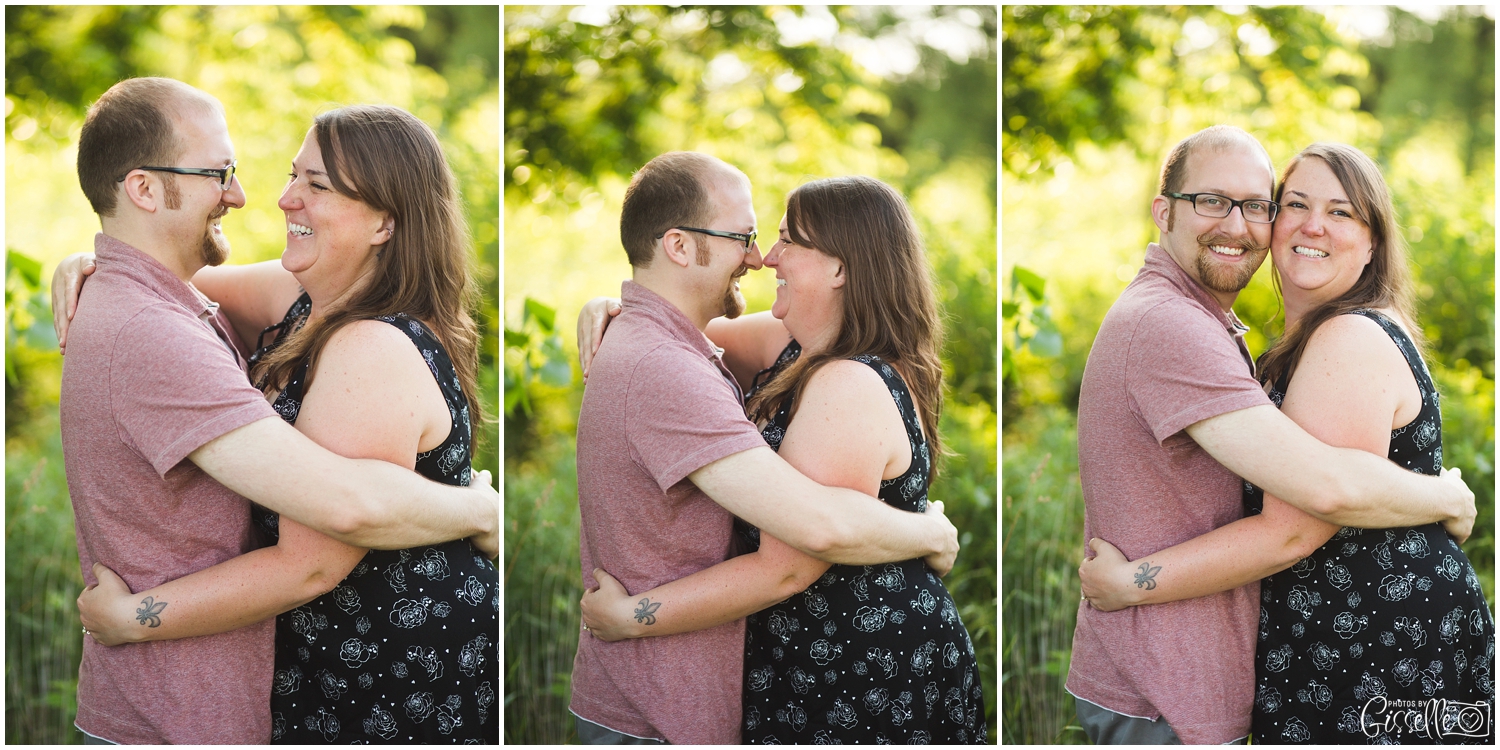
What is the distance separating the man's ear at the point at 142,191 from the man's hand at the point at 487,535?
90 centimetres

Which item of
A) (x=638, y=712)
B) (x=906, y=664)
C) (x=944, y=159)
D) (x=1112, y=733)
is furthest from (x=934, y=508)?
(x=944, y=159)

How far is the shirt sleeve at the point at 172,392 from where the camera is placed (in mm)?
2197

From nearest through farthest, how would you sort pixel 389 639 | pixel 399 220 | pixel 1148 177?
pixel 389 639
pixel 399 220
pixel 1148 177

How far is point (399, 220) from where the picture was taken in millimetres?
2529

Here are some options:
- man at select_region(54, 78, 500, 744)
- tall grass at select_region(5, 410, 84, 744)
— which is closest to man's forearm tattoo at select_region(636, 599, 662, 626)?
man at select_region(54, 78, 500, 744)

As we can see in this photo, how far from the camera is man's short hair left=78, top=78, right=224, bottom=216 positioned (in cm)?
245

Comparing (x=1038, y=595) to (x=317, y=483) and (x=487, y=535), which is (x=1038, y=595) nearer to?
(x=487, y=535)

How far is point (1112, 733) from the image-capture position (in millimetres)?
2719

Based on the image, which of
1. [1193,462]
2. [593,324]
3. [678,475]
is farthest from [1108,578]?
[593,324]

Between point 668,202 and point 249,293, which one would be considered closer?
point 668,202

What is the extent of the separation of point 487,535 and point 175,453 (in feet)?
2.26

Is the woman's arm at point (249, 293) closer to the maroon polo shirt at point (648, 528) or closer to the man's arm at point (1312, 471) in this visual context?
the maroon polo shirt at point (648, 528)

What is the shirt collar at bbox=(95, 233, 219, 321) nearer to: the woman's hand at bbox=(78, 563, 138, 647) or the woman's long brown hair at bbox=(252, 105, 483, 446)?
the woman's long brown hair at bbox=(252, 105, 483, 446)

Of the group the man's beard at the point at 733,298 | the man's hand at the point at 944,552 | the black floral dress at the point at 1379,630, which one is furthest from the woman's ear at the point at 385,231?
the black floral dress at the point at 1379,630
